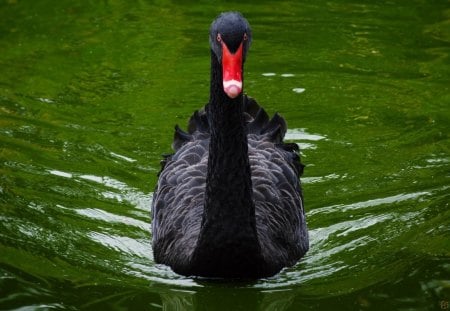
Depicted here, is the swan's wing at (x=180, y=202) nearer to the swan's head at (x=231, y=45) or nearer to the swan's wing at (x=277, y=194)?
the swan's wing at (x=277, y=194)

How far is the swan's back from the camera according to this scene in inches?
243

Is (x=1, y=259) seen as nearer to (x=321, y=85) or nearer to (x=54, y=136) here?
(x=54, y=136)

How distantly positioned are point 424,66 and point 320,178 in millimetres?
2976

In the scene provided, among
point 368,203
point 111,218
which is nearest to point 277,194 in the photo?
point 368,203

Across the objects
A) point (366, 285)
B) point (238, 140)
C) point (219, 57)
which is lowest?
point (366, 285)

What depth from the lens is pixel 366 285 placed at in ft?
19.6

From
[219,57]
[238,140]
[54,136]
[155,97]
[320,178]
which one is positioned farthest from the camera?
[155,97]

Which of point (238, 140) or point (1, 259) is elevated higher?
point (238, 140)

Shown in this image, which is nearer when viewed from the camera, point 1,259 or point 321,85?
point 1,259

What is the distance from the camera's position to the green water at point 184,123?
598 centimetres

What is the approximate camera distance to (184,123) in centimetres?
891

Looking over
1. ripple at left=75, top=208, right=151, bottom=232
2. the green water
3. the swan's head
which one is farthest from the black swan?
ripple at left=75, top=208, right=151, bottom=232

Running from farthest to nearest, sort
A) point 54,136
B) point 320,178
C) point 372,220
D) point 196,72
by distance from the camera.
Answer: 1. point 196,72
2. point 54,136
3. point 320,178
4. point 372,220

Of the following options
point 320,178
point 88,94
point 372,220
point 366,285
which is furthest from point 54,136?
point 366,285
